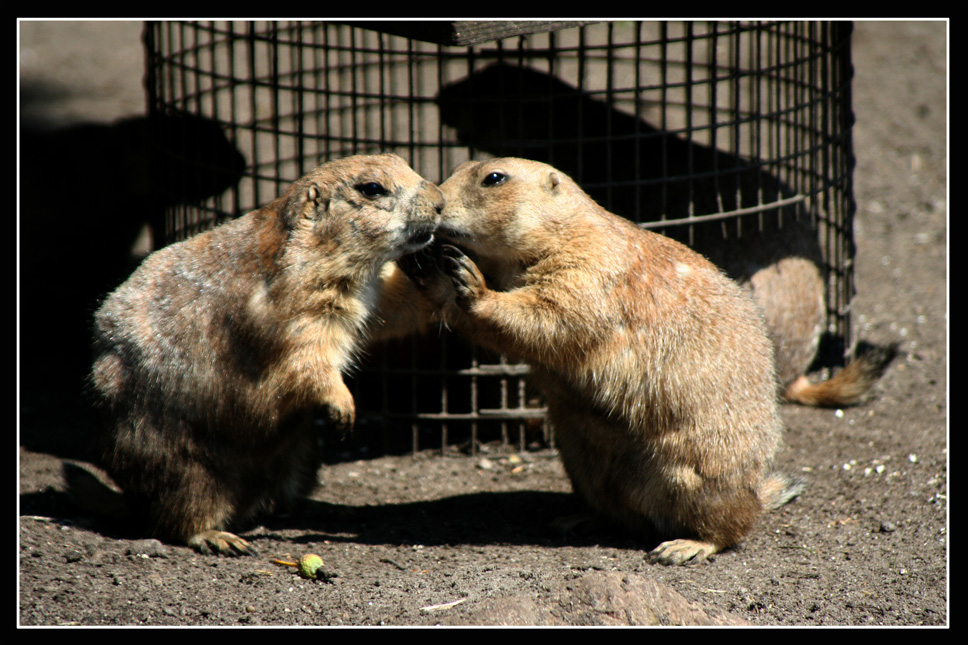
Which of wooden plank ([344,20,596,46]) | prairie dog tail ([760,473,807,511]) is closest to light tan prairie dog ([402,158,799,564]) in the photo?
prairie dog tail ([760,473,807,511])

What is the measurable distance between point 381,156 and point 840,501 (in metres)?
3.91

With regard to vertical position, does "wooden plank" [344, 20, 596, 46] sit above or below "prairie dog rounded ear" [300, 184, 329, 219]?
above

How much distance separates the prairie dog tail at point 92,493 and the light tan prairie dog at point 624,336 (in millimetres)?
2412

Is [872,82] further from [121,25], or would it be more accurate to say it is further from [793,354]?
[121,25]

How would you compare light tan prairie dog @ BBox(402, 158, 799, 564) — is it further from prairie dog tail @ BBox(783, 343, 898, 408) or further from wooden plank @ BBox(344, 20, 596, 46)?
prairie dog tail @ BBox(783, 343, 898, 408)

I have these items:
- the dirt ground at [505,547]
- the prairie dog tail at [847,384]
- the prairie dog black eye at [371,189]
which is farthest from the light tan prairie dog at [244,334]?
the prairie dog tail at [847,384]

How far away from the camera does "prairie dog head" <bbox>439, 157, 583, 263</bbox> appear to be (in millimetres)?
5676

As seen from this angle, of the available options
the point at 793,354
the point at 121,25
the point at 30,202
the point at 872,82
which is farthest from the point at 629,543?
the point at 121,25

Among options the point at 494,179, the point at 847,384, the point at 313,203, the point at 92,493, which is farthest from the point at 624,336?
the point at 92,493

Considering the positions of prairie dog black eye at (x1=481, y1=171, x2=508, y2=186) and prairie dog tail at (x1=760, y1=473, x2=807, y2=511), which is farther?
prairie dog tail at (x1=760, y1=473, x2=807, y2=511)

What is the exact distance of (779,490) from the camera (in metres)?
6.48

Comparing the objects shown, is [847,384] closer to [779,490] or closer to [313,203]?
[779,490]

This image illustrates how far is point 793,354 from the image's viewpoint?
27.1 ft

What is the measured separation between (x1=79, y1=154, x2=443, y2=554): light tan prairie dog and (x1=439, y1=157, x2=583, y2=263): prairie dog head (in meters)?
0.22
